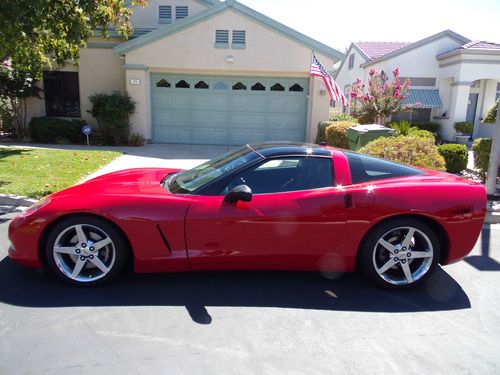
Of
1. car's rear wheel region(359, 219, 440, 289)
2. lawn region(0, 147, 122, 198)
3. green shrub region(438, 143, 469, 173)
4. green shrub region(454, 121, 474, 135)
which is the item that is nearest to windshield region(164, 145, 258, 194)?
car's rear wheel region(359, 219, 440, 289)

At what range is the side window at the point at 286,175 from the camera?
3803 millimetres

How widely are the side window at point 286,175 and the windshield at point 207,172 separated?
0.15 m

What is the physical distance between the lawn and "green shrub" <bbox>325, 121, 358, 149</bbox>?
6.04 metres

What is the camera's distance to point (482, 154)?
845 centimetres

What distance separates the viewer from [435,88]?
62.5 ft

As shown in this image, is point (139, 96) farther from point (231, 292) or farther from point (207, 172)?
point (231, 292)

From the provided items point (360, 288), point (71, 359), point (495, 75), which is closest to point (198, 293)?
point (71, 359)

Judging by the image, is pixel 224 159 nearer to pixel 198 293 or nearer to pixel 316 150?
pixel 316 150

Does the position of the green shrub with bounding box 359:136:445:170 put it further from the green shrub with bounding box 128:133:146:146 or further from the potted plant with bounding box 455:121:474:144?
the potted plant with bounding box 455:121:474:144

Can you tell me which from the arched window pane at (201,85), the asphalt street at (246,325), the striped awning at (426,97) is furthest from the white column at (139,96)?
the striped awning at (426,97)

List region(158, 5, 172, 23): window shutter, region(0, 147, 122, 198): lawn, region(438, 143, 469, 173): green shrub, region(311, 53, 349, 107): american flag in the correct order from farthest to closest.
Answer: region(158, 5, 172, 23): window shutter → region(311, 53, 349, 107): american flag → region(438, 143, 469, 173): green shrub → region(0, 147, 122, 198): lawn

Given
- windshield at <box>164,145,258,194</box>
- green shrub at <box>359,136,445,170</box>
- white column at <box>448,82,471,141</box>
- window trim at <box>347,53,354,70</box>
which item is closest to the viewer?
windshield at <box>164,145,258,194</box>

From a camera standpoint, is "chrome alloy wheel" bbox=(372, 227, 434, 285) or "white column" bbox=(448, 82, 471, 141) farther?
"white column" bbox=(448, 82, 471, 141)

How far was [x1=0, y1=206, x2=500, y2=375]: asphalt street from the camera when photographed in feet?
9.00
